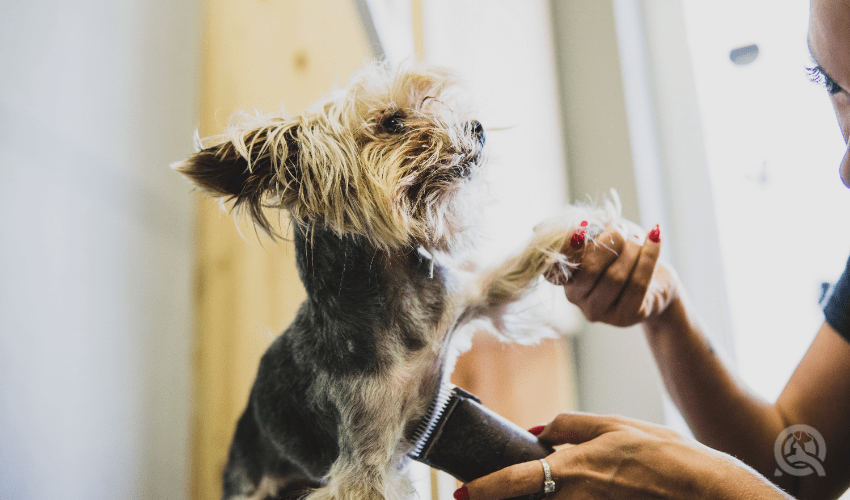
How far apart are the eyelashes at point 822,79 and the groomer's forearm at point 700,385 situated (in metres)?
0.32

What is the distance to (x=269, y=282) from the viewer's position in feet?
3.12

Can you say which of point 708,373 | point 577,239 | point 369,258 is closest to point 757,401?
point 708,373

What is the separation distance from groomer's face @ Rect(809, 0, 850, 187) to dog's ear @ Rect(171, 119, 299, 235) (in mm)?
593

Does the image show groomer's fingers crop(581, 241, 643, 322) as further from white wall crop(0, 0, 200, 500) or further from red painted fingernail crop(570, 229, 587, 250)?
white wall crop(0, 0, 200, 500)

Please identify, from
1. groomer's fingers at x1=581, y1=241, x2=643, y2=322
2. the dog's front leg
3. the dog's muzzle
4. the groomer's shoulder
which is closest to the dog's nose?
the dog's muzzle

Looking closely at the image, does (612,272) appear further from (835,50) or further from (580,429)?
(835,50)

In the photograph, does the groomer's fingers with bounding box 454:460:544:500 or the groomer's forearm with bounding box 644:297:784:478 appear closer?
the groomer's fingers with bounding box 454:460:544:500

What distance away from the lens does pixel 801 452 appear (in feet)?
2.07

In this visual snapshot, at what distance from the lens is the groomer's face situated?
52cm

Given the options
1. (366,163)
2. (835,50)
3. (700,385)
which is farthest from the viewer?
(700,385)

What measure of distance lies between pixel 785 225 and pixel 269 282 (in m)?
0.80

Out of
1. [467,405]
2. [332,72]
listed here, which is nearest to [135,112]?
[332,72]

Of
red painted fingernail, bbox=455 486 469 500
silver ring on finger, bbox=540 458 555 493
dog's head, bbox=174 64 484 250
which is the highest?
dog's head, bbox=174 64 484 250

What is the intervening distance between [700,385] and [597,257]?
0.26 metres
